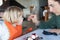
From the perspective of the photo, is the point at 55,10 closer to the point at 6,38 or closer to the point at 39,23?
the point at 39,23

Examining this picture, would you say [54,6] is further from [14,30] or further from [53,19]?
[14,30]

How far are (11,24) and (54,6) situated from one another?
1.34 ft

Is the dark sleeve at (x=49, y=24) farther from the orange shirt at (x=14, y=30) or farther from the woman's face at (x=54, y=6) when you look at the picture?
the orange shirt at (x=14, y=30)

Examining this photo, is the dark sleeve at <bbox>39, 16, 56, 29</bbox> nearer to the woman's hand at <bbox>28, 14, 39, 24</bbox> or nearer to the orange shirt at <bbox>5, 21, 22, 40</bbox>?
the woman's hand at <bbox>28, 14, 39, 24</bbox>

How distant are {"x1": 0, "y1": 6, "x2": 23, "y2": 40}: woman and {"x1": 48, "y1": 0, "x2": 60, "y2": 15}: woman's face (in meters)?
0.26

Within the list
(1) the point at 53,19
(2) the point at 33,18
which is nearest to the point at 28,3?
(2) the point at 33,18

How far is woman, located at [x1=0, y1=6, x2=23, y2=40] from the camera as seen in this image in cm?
146

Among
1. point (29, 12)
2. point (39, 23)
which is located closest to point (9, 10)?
point (29, 12)

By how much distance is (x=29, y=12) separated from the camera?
4.75 ft

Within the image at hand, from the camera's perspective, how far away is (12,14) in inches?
58.2

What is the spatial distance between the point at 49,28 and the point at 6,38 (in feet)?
1.28

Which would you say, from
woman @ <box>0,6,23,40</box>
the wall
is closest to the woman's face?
the wall

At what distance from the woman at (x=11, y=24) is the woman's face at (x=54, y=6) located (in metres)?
0.26

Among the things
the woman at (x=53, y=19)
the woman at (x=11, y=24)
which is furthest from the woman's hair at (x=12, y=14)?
the woman at (x=53, y=19)
